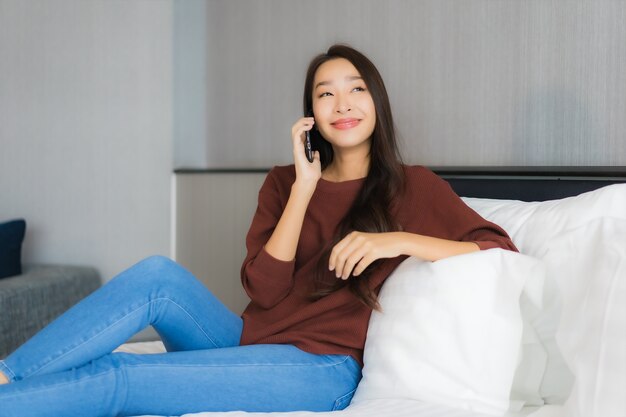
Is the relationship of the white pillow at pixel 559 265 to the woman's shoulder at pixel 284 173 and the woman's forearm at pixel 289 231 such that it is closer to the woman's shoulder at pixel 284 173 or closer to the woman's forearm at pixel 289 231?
the woman's forearm at pixel 289 231

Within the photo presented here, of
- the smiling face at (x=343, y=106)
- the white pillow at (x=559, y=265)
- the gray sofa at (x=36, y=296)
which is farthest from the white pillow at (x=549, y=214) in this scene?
the gray sofa at (x=36, y=296)

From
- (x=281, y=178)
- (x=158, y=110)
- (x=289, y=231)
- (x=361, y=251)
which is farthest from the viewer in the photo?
(x=158, y=110)

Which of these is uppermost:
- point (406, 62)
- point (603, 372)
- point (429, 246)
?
point (406, 62)

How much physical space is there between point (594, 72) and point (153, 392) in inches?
49.1

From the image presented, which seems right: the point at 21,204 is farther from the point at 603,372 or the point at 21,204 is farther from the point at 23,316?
the point at 603,372

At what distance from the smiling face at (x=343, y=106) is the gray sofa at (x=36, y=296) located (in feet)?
5.26

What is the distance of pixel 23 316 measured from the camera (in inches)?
113

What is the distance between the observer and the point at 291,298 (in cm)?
177

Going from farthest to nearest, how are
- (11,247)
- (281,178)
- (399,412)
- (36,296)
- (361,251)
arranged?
(11,247)
(36,296)
(281,178)
(361,251)
(399,412)

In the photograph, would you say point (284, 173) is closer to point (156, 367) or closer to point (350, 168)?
point (350, 168)

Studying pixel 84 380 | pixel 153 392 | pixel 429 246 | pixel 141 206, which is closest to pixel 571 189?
pixel 429 246

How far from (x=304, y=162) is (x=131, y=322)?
1.89ft

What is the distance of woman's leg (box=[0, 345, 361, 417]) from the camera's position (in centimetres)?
133

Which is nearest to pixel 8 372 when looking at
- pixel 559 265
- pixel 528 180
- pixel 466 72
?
pixel 559 265
